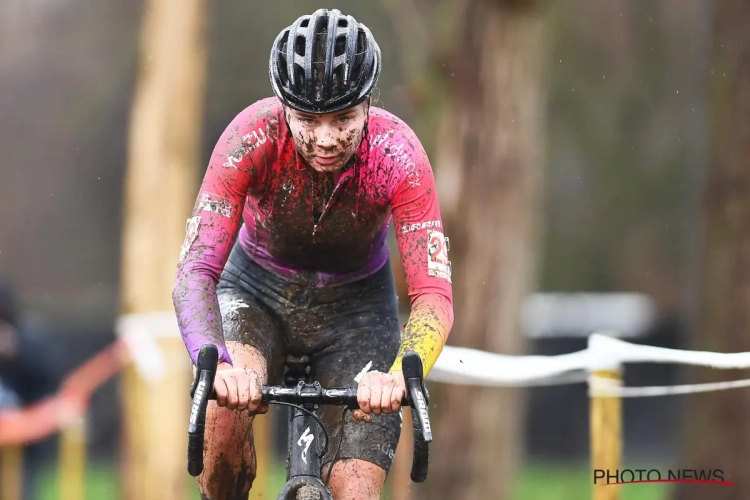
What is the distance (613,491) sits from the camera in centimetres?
637

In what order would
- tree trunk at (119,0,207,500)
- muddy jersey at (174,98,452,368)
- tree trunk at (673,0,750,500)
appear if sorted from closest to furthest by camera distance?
muddy jersey at (174,98,452,368)
tree trunk at (673,0,750,500)
tree trunk at (119,0,207,500)

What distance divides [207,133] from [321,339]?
1921cm

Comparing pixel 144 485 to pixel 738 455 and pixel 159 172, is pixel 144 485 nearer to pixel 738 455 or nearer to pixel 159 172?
pixel 159 172

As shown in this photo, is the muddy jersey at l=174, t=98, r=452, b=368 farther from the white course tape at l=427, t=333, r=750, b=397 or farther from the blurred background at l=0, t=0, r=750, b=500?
the blurred background at l=0, t=0, r=750, b=500

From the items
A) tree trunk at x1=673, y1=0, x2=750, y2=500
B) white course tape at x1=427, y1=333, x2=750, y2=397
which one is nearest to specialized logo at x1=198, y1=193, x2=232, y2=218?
white course tape at x1=427, y1=333, x2=750, y2=397

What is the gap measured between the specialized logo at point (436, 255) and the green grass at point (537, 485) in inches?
345

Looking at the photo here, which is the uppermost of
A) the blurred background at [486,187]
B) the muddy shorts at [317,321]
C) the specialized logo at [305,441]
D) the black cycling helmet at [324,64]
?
the blurred background at [486,187]

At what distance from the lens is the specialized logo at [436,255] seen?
5.03 metres

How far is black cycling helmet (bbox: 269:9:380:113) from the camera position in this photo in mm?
4746

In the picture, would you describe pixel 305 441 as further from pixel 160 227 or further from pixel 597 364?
pixel 160 227

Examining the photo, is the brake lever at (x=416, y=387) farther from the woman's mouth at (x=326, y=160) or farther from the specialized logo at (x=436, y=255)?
the woman's mouth at (x=326, y=160)

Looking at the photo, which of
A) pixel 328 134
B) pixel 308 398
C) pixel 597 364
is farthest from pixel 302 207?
pixel 597 364

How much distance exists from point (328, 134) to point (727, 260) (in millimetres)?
5538

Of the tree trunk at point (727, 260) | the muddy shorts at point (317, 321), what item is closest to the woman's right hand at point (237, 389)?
the muddy shorts at point (317, 321)
